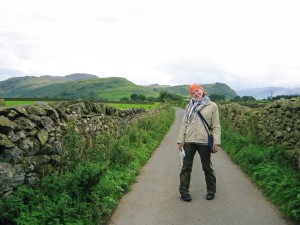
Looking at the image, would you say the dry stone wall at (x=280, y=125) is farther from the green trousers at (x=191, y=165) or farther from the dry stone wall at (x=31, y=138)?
the dry stone wall at (x=31, y=138)

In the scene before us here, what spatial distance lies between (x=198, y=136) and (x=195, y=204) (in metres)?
1.45

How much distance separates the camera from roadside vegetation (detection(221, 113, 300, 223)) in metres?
6.72

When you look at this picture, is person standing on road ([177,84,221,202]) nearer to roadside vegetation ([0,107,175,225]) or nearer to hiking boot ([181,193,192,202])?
hiking boot ([181,193,192,202])

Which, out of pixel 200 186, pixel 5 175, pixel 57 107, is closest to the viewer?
pixel 5 175

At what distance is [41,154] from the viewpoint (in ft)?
21.0

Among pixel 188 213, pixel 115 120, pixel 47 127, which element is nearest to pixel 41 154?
pixel 47 127

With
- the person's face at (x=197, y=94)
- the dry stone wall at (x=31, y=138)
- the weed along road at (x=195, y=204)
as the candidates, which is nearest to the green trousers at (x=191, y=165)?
the weed along road at (x=195, y=204)

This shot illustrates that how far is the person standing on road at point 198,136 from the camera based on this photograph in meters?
7.66

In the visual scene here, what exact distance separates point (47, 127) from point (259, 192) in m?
5.09

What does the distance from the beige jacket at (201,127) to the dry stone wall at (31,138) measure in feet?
8.48

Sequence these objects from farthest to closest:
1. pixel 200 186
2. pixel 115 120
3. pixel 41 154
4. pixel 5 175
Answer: pixel 115 120 → pixel 200 186 → pixel 41 154 → pixel 5 175

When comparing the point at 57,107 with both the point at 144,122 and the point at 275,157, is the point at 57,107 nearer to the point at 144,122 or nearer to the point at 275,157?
the point at 275,157

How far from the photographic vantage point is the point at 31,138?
6051 millimetres

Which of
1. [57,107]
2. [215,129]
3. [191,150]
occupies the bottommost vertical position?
[191,150]
